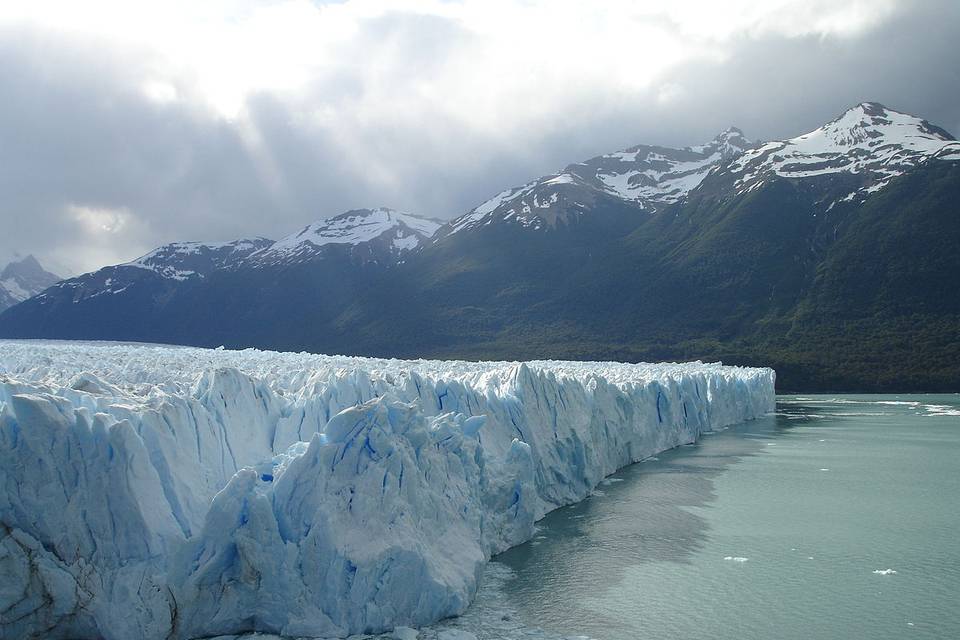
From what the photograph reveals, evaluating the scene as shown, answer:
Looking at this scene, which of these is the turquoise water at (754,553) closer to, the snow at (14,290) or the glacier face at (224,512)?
the glacier face at (224,512)

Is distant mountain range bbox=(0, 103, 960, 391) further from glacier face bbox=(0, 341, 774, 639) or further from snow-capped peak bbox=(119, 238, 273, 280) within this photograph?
glacier face bbox=(0, 341, 774, 639)

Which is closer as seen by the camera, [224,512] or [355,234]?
[224,512]

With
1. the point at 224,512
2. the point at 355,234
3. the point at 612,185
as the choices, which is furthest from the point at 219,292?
the point at 224,512

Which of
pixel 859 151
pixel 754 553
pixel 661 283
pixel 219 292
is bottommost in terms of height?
pixel 754 553

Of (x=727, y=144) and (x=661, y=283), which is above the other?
(x=727, y=144)

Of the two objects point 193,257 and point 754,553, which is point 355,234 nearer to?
point 193,257

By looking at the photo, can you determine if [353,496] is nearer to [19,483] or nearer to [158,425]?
[158,425]

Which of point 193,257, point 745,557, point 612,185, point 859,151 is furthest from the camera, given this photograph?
point 193,257

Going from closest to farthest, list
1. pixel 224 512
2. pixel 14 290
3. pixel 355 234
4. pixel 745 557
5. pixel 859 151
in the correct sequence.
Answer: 1. pixel 224 512
2. pixel 745 557
3. pixel 859 151
4. pixel 355 234
5. pixel 14 290
